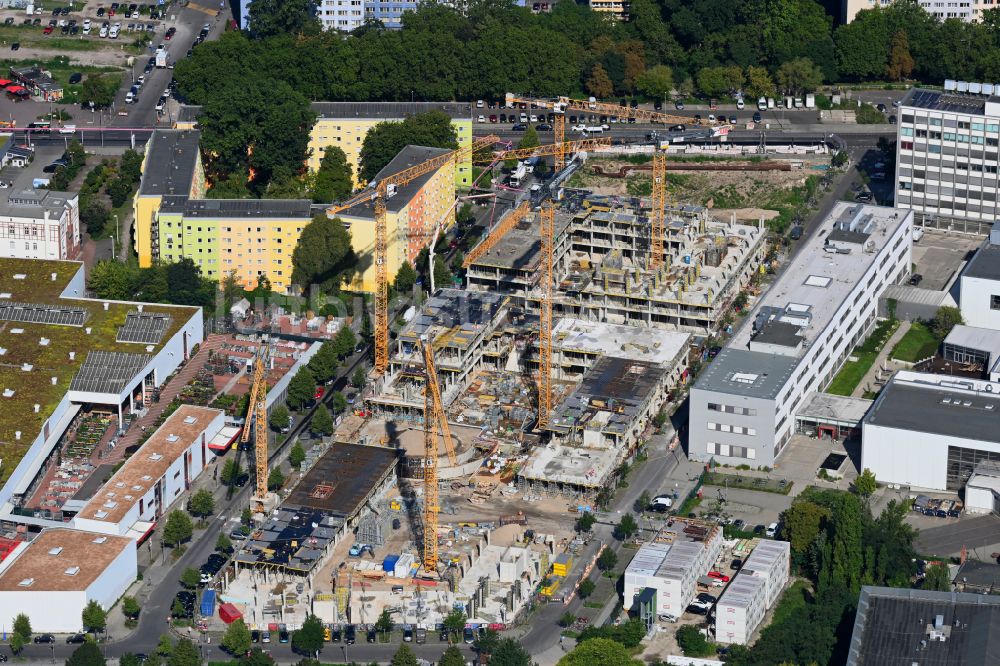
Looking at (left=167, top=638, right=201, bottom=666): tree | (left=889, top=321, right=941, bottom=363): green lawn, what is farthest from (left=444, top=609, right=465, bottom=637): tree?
(left=889, top=321, right=941, bottom=363): green lawn

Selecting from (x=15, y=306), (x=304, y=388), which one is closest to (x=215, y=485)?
(x=304, y=388)

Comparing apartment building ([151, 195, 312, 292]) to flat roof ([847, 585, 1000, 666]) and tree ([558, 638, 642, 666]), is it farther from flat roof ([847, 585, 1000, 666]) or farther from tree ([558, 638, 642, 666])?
flat roof ([847, 585, 1000, 666])

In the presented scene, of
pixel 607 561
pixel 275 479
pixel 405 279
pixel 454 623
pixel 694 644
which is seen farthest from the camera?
pixel 405 279

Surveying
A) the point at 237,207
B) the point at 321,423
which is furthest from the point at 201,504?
the point at 237,207

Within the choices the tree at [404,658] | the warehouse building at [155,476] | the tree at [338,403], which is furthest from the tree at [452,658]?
the tree at [338,403]

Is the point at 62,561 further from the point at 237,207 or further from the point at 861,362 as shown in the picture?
the point at 861,362
